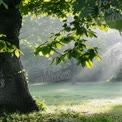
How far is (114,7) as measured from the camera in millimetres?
2117

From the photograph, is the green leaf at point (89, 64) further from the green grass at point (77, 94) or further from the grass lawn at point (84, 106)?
→ the green grass at point (77, 94)

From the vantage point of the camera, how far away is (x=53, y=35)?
5.71 metres

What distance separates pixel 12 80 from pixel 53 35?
2985 millimetres

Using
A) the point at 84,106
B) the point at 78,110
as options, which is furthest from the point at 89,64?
the point at 84,106

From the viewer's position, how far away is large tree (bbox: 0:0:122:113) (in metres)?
2.10

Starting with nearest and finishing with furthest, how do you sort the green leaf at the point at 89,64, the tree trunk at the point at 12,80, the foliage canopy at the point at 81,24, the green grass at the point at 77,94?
1. the foliage canopy at the point at 81,24
2. the green leaf at the point at 89,64
3. the tree trunk at the point at 12,80
4. the green grass at the point at 77,94

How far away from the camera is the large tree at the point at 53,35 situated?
2100 millimetres

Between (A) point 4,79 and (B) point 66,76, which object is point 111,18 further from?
(B) point 66,76

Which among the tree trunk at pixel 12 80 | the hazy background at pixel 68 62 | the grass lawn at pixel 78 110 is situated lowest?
the grass lawn at pixel 78 110

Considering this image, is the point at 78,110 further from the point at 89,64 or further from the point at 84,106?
the point at 89,64

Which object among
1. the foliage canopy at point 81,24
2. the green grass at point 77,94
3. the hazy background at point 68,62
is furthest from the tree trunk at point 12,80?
the hazy background at point 68,62

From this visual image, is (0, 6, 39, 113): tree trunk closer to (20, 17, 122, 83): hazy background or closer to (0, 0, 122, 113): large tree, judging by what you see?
(0, 0, 122, 113): large tree

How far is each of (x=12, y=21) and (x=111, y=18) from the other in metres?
6.41

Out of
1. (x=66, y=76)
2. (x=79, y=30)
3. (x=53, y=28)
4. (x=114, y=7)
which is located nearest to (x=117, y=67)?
(x=66, y=76)
